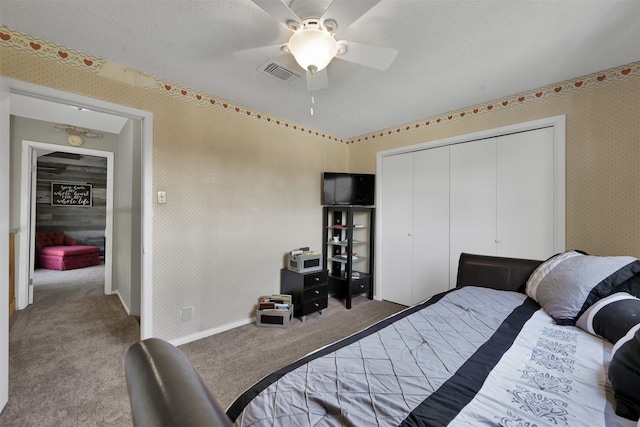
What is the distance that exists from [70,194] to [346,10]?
7.51 meters

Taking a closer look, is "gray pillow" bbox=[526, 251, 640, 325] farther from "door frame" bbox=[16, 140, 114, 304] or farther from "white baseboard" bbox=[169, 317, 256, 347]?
"door frame" bbox=[16, 140, 114, 304]

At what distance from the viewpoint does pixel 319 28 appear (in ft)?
4.63

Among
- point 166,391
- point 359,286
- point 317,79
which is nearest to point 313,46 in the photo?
point 317,79

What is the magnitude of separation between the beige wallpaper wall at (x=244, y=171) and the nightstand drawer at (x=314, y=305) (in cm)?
50

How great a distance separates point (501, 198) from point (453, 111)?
Answer: 110cm

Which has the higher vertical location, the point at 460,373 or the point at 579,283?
the point at 579,283

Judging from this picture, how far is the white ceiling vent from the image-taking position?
1.98 metres

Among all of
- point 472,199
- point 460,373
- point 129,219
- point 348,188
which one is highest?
point 348,188

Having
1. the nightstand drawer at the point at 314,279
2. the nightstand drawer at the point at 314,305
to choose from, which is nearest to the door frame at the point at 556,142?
the nightstand drawer at the point at 314,279

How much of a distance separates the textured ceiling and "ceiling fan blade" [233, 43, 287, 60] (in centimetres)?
11

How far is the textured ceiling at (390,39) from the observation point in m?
1.46

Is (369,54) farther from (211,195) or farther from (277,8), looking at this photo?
(211,195)

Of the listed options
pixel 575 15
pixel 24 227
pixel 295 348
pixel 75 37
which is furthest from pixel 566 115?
pixel 24 227

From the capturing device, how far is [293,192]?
3.34 metres
